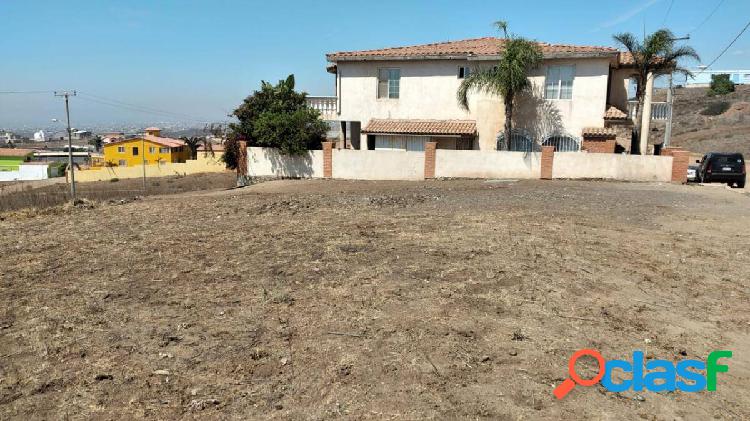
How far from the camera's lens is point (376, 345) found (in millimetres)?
5215

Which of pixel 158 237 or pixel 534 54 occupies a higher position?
pixel 534 54

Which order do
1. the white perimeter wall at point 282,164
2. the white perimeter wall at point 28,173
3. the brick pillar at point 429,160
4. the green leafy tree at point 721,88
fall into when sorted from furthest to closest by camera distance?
1. the white perimeter wall at point 28,173
2. the green leafy tree at point 721,88
3. the white perimeter wall at point 282,164
4. the brick pillar at point 429,160

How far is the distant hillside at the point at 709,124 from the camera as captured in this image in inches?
1943

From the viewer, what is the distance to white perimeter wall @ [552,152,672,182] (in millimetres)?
20750

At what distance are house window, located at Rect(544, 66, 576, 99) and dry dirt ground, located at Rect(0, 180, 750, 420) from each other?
42.3 feet

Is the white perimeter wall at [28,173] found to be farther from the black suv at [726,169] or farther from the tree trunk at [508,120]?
the black suv at [726,169]

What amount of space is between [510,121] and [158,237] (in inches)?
676

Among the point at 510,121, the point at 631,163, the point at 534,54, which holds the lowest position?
the point at 631,163

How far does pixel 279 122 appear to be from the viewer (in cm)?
2384

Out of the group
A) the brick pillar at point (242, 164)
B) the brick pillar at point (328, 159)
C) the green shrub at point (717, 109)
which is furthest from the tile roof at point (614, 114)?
the green shrub at point (717, 109)

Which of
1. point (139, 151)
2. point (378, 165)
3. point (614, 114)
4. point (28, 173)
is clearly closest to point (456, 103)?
point (378, 165)

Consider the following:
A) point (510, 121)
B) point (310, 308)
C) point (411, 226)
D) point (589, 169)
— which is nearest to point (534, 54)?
point (510, 121)

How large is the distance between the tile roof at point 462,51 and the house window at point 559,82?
732 mm

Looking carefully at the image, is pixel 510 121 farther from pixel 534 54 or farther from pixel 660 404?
pixel 660 404
